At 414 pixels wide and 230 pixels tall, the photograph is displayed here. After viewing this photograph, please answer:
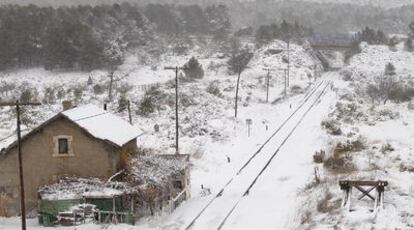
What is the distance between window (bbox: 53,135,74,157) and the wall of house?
0.12 meters

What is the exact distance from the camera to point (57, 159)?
2877 centimetres

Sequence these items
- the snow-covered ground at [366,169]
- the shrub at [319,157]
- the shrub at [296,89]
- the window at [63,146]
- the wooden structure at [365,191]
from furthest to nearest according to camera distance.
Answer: the shrub at [296,89]
the shrub at [319,157]
the window at [63,146]
the wooden structure at [365,191]
the snow-covered ground at [366,169]

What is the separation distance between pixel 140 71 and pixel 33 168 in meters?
74.0

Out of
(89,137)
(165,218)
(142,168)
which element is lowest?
(165,218)

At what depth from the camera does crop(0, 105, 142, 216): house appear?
93.7ft

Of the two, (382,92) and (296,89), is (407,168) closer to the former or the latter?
(382,92)

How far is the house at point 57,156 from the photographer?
28.6 metres

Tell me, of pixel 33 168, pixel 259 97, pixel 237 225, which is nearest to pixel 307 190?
pixel 237 225

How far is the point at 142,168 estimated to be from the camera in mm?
30125

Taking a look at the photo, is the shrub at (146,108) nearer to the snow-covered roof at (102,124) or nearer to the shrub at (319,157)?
the shrub at (319,157)

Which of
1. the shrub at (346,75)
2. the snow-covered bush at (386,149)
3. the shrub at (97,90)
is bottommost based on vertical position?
the snow-covered bush at (386,149)

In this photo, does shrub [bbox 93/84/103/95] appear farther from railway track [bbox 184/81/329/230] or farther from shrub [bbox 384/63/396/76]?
shrub [bbox 384/63/396/76]

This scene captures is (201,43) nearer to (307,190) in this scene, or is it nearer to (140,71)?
(140,71)

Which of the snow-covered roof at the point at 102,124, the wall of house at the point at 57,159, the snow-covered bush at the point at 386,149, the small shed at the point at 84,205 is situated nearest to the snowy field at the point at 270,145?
the snow-covered bush at the point at 386,149
